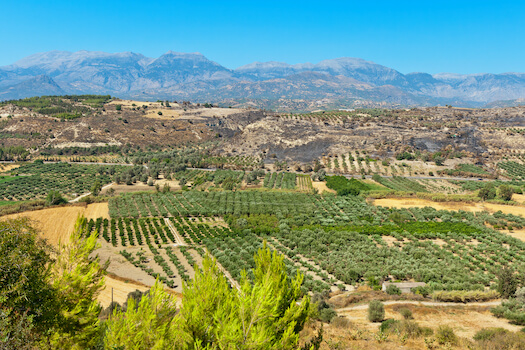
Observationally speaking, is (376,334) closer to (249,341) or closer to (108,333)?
(249,341)

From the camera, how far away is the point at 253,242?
38.1 meters

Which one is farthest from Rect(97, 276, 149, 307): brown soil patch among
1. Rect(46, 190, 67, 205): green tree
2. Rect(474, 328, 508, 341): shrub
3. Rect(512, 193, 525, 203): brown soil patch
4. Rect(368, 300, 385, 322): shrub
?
Rect(512, 193, 525, 203): brown soil patch

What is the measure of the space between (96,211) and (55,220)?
6.05 metres

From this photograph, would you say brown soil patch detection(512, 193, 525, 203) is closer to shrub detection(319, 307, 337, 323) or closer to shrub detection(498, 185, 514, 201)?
shrub detection(498, 185, 514, 201)

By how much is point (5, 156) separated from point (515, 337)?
118556 mm

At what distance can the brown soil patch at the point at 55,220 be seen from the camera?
39.9 metres

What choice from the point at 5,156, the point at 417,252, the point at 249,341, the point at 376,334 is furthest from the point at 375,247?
the point at 5,156

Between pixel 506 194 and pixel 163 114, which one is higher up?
pixel 163 114

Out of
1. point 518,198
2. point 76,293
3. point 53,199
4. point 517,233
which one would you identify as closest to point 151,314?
point 76,293

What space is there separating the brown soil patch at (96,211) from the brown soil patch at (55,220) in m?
1.36

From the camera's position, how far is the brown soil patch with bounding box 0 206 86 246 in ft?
131

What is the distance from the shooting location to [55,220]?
147 feet

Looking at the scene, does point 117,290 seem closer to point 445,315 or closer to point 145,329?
point 145,329

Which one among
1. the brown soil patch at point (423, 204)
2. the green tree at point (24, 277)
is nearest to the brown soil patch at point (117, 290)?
the green tree at point (24, 277)
